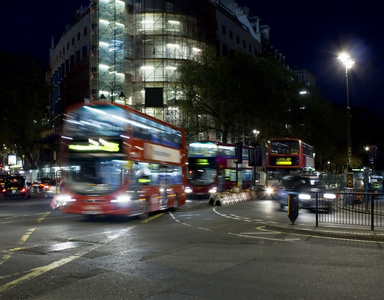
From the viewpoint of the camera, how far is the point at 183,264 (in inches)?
355

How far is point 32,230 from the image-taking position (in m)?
14.3

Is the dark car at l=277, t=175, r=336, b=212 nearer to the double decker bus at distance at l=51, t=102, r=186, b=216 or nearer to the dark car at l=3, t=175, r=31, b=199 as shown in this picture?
the double decker bus at distance at l=51, t=102, r=186, b=216

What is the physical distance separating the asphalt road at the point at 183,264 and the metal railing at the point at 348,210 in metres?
2.47

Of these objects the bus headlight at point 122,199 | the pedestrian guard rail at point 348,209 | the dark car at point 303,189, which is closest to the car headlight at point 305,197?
the dark car at point 303,189

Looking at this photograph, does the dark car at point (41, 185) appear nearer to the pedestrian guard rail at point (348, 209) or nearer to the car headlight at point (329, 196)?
the car headlight at point (329, 196)

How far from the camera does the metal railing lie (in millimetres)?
15445

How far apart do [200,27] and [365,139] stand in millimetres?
46138

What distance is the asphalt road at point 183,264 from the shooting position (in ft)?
22.8

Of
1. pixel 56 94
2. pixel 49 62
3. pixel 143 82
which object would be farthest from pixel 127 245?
pixel 49 62

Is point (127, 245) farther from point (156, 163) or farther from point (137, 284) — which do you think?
point (156, 163)

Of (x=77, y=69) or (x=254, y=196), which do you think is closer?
(x=254, y=196)

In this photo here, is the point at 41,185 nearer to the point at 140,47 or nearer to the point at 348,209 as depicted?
the point at 140,47

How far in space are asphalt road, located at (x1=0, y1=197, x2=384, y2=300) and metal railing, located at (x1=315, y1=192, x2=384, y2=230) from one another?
8.09ft

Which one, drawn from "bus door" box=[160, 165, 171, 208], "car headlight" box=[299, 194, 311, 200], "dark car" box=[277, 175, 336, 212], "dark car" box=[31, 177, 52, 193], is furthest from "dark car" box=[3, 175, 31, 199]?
"car headlight" box=[299, 194, 311, 200]
